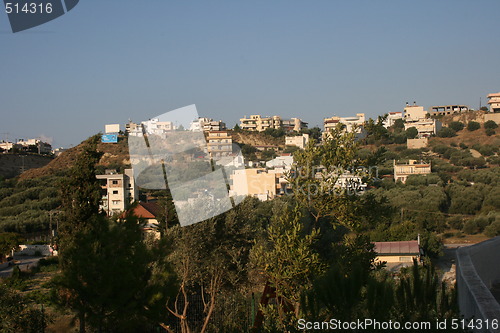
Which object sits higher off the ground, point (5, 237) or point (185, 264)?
point (185, 264)

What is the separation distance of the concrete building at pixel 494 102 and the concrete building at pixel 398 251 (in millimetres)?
80774

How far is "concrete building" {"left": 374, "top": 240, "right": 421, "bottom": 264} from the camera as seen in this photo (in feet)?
84.1

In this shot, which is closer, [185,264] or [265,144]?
[185,264]

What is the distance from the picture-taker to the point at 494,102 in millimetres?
98500

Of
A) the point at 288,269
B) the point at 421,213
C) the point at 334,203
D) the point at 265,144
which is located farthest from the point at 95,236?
the point at 265,144

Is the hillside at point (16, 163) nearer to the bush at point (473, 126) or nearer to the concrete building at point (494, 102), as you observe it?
the bush at point (473, 126)

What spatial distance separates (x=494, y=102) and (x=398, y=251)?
276 ft

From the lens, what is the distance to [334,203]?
23.1 ft

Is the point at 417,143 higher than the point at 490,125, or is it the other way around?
the point at 490,125

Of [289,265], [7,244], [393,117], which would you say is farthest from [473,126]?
[289,265]

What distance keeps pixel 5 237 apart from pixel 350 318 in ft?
84.2

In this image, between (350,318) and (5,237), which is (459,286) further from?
(5,237)

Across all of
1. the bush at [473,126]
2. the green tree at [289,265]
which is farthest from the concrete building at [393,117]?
the green tree at [289,265]

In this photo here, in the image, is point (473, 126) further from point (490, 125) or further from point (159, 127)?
point (159, 127)
